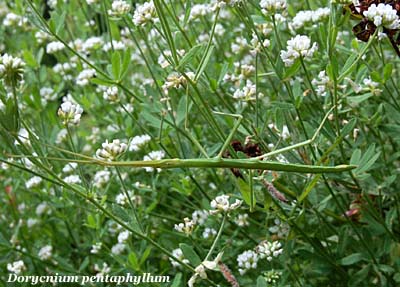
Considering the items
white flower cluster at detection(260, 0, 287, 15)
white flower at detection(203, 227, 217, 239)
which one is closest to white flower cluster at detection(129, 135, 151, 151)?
white flower at detection(203, 227, 217, 239)

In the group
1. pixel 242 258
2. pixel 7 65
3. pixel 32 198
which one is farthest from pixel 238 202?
pixel 32 198

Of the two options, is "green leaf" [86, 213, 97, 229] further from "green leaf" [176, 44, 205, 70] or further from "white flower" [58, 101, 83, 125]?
Answer: "green leaf" [176, 44, 205, 70]

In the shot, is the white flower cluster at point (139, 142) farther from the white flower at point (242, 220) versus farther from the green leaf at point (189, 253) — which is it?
the green leaf at point (189, 253)

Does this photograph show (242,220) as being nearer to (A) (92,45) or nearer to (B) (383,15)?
(B) (383,15)

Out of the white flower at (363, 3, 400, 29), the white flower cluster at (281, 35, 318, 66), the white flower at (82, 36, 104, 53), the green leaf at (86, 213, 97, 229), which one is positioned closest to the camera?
the white flower at (363, 3, 400, 29)

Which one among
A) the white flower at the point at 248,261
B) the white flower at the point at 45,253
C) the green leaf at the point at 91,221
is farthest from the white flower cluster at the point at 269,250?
the white flower at the point at 45,253
